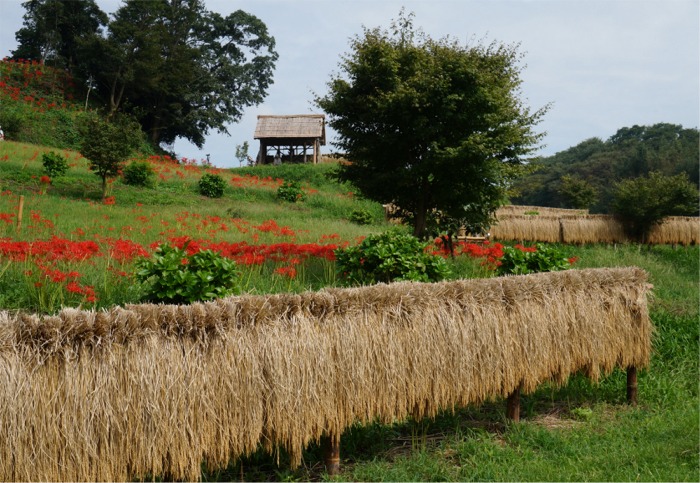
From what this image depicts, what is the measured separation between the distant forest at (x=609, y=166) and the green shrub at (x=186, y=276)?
32.6 metres

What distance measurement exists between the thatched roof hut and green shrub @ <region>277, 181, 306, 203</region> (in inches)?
479

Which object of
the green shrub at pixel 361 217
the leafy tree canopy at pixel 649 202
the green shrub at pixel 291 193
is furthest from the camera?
the green shrub at pixel 291 193

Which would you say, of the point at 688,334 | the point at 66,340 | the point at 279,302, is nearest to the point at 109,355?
the point at 66,340

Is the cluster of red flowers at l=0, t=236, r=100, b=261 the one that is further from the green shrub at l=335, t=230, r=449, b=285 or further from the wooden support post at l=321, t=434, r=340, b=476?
the wooden support post at l=321, t=434, r=340, b=476

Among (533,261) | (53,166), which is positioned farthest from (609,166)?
(533,261)

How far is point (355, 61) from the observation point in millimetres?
11883

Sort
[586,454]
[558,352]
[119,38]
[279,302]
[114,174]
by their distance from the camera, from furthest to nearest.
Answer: [119,38], [114,174], [558,352], [586,454], [279,302]

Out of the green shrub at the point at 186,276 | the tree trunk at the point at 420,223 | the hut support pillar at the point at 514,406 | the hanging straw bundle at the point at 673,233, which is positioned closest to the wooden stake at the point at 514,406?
the hut support pillar at the point at 514,406

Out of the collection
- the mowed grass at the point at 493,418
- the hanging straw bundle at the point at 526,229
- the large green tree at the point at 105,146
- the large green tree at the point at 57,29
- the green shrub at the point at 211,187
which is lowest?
the mowed grass at the point at 493,418

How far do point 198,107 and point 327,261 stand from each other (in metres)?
30.0

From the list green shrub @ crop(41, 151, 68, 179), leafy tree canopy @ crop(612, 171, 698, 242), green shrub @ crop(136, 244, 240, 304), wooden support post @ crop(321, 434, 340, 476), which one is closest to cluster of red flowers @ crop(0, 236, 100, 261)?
green shrub @ crop(136, 244, 240, 304)

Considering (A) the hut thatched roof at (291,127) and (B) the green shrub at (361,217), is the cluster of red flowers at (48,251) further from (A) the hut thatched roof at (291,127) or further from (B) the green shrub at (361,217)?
(A) the hut thatched roof at (291,127)

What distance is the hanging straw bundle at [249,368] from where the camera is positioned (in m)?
3.51

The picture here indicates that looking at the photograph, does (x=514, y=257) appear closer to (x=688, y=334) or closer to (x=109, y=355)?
(x=688, y=334)
